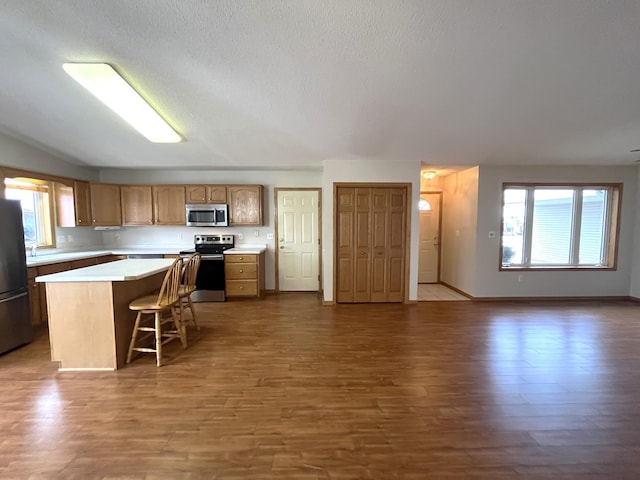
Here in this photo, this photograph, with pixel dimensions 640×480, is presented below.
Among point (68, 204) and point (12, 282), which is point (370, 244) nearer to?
point (12, 282)

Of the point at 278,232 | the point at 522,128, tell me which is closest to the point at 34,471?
the point at 278,232

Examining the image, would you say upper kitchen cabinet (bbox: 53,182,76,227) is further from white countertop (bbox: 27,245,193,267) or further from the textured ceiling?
the textured ceiling

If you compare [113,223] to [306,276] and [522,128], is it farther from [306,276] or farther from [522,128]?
[522,128]

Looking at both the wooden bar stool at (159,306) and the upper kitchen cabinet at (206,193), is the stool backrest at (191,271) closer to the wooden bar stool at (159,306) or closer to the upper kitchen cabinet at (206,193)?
the wooden bar stool at (159,306)

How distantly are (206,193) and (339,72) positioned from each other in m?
3.56

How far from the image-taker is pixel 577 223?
5.07m

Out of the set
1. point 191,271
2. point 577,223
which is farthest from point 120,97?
point 577,223

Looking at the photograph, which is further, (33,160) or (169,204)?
(169,204)

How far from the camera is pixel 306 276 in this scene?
566 cm

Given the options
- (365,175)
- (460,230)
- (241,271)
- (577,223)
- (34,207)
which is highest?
(365,175)

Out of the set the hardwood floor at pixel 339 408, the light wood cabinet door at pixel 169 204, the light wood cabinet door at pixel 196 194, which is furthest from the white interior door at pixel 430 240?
the light wood cabinet door at pixel 169 204

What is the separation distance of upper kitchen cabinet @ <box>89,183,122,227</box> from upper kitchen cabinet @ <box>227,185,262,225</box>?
2.01 m

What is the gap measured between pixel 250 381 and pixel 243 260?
9.01 feet

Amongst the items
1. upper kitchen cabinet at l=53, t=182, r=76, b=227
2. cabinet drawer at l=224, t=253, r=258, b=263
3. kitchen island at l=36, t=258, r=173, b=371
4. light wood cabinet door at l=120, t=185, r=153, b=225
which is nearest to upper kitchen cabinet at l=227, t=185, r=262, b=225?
→ cabinet drawer at l=224, t=253, r=258, b=263
